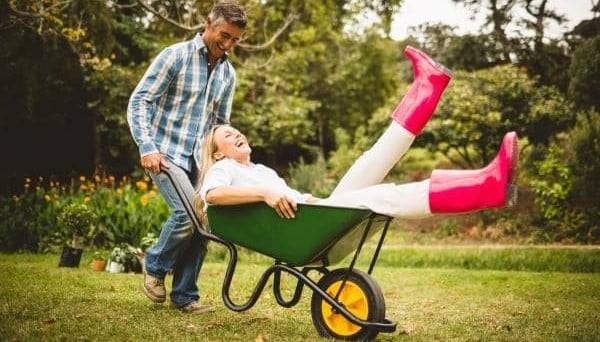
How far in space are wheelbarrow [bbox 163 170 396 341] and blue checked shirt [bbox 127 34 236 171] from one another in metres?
0.56

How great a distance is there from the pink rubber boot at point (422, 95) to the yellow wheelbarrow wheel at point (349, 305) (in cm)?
65

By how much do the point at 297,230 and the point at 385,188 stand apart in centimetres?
39

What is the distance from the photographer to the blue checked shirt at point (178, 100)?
9.84ft

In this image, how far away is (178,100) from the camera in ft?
10.2

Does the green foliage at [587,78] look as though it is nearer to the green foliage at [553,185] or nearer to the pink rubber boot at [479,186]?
the green foliage at [553,185]

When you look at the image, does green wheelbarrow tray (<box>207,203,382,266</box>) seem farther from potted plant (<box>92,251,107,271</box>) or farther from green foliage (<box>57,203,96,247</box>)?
green foliage (<box>57,203,96,247</box>)

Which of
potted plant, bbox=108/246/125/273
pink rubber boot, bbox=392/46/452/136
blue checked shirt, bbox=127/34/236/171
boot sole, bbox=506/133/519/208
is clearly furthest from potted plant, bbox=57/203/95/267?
boot sole, bbox=506/133/519/208

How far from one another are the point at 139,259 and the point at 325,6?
16.4 feet

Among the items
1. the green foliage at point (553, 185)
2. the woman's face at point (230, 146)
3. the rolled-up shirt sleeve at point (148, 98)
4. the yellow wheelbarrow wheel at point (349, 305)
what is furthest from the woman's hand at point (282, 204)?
the green foliage at point (553, 185)

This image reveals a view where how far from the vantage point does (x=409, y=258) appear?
20.9 ft

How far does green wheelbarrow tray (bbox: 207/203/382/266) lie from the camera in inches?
93.5

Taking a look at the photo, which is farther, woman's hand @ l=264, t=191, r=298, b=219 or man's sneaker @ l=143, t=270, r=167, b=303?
man's sneaker @ l=143, t=270, r=167, b=303

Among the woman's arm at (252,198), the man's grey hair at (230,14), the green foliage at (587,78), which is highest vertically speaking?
the green foliage at (587,78)

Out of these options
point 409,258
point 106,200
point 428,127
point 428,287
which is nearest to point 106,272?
point 106,200
